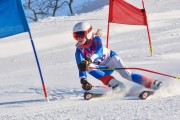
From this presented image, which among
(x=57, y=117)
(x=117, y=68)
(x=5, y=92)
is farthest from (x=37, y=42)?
(x=57, y=117)

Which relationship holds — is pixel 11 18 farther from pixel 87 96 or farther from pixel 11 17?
pixel 87 96

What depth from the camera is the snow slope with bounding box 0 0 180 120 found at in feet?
12.6

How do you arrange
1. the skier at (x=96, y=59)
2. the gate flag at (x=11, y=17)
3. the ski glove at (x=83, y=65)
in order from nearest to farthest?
the ski glove at (x=83, y=65) → the skier at (x=96, y=59) → the gate flag at (x=11, y=17)

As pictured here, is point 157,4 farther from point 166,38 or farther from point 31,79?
point 31,79

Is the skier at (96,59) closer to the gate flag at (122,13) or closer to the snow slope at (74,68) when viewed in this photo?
the snow slope at (74,68)

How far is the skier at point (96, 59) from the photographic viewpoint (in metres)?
5.71

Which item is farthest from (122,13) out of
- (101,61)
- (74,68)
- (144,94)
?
(144,94)

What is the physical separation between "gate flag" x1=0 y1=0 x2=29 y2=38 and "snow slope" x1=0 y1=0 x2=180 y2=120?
944 mm

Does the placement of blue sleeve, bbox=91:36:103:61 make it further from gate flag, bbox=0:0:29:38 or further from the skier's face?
gate flag, bbox=0:0:29:38

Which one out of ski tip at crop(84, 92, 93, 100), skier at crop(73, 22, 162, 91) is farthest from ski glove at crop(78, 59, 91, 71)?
ski tip at crop(84, 92, 93, 100)

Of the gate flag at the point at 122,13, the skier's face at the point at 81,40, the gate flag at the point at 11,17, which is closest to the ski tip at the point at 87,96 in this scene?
the skier's face at the point at 81,40

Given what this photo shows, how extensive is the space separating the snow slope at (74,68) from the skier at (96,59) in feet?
0.72

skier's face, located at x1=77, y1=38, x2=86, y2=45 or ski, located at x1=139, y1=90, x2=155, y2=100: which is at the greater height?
skier's face, located at x1=77, y1=38, x2=86, y2=45

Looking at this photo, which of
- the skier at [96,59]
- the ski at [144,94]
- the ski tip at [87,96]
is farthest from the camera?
the skier at [96,59]
